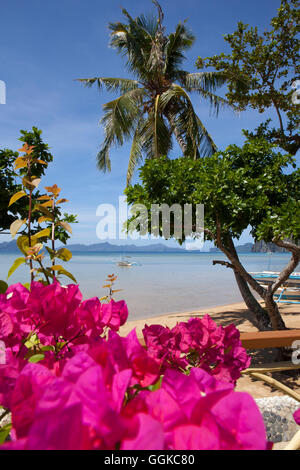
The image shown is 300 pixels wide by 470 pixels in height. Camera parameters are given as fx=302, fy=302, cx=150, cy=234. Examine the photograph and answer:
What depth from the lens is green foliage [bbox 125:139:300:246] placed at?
3.09m

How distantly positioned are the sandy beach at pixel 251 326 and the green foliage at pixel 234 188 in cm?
131

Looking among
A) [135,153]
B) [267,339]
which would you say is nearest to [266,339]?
[267,339]

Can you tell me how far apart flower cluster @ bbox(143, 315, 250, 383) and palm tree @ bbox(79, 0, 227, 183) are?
772cm

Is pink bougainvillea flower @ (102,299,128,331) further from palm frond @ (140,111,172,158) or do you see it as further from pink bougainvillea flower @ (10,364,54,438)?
palm frond @ (140,111,172,158)

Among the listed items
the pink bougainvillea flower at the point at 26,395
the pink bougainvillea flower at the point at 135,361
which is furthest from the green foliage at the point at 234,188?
the pink bougainvillea flower at the point at 26,395

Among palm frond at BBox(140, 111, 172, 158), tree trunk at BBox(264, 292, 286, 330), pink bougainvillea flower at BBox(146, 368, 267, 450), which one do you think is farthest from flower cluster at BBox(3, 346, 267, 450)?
palm frond at BBox(140, 111, 172, 158)

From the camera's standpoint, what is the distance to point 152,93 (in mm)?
8984

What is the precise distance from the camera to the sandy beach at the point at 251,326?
3271 mm

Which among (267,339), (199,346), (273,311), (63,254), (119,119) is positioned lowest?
(273,311)

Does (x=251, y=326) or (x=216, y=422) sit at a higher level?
(x=216, y=422)

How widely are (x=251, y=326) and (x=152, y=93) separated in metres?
6.98

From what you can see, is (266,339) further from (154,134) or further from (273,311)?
(154,134)

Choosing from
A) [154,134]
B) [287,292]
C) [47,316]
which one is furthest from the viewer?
[287,292]

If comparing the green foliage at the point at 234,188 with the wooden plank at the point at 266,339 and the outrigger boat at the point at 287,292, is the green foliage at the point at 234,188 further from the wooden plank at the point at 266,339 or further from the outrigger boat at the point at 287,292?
the outrigger boat at the point at 287,292
